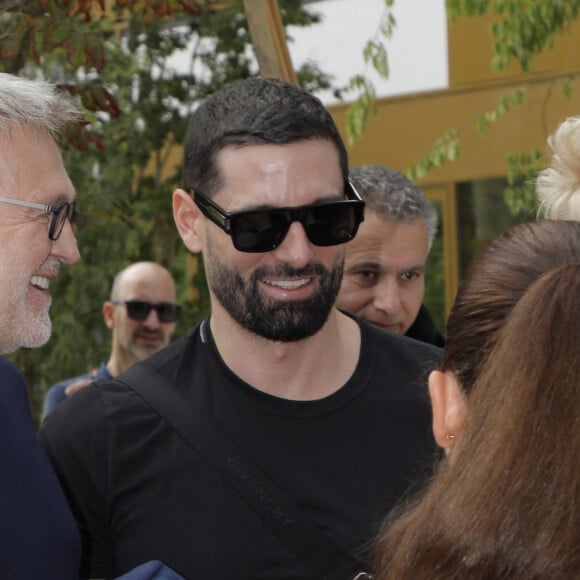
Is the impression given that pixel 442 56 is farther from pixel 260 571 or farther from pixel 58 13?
pixel 260 571

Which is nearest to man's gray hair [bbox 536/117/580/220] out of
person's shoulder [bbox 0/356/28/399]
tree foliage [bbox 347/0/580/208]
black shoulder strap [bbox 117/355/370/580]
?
black shoulder strap [bbox 117/355/370/580]

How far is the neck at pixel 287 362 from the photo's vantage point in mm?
2625

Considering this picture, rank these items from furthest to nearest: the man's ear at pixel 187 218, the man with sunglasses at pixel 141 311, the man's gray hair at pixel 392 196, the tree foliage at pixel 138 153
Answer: the tree foliage at pixel 138 153 < the man with sunglasses at pixel 141 311 < the man's gray hair at pixel 392 196 < the man's ear at pixel 187 218

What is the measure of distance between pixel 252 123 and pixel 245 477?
2.65ft

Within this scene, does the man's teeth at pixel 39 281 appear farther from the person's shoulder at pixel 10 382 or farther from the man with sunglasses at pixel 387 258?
the man with sunglasses at pixel 387 258

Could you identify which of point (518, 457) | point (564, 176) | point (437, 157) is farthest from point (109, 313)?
point (518, 457)

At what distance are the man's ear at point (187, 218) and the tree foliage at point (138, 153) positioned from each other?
4788 millimetres

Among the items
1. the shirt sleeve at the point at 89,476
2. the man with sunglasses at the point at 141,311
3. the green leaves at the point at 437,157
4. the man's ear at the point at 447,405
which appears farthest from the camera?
the green leaves at the point at 437,157

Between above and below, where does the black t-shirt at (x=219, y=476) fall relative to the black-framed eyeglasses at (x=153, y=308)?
above

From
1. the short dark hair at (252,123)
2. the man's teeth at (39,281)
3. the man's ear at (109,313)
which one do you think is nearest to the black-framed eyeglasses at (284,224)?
the short dark hair at (252,123)

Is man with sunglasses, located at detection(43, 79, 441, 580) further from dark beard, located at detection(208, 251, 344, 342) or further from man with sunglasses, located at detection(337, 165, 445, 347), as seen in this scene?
man with sunglasses, located at detection(337, 165, 445, 347)

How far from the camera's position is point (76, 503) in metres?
2.49

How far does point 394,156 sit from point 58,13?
7097 millimetres

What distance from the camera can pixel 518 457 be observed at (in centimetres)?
151
